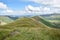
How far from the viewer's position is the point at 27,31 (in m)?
6.93

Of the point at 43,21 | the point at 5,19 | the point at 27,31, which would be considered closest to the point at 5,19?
the point at 5,19

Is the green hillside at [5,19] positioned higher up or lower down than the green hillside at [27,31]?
higher up

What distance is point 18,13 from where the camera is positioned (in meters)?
7.11

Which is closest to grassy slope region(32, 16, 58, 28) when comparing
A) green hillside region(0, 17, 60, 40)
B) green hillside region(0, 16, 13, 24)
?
green hillside region(0, 17, 60, 40)

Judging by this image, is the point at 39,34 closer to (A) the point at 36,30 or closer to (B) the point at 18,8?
(A) the point at 36,30

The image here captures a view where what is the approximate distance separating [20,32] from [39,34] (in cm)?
84

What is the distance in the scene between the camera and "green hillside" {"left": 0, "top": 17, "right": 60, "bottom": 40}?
269 inches

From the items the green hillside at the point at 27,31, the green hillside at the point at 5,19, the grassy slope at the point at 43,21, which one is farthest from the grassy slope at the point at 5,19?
the grassy slope at the point at 43,21

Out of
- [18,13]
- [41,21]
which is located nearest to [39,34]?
[41,21]

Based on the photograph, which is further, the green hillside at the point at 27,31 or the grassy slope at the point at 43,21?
the grassy slope at the point at 43,21

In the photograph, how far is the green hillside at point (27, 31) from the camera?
6.84 metres

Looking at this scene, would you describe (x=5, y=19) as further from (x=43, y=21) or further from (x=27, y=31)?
(x=43, y=21)

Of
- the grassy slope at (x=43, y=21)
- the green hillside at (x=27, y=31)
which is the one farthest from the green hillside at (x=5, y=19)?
the grassy slope at (x=43, y=21)

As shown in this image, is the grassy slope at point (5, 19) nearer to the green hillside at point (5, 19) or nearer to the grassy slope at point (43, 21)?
Answer: the green hillside at point (5, 19)
